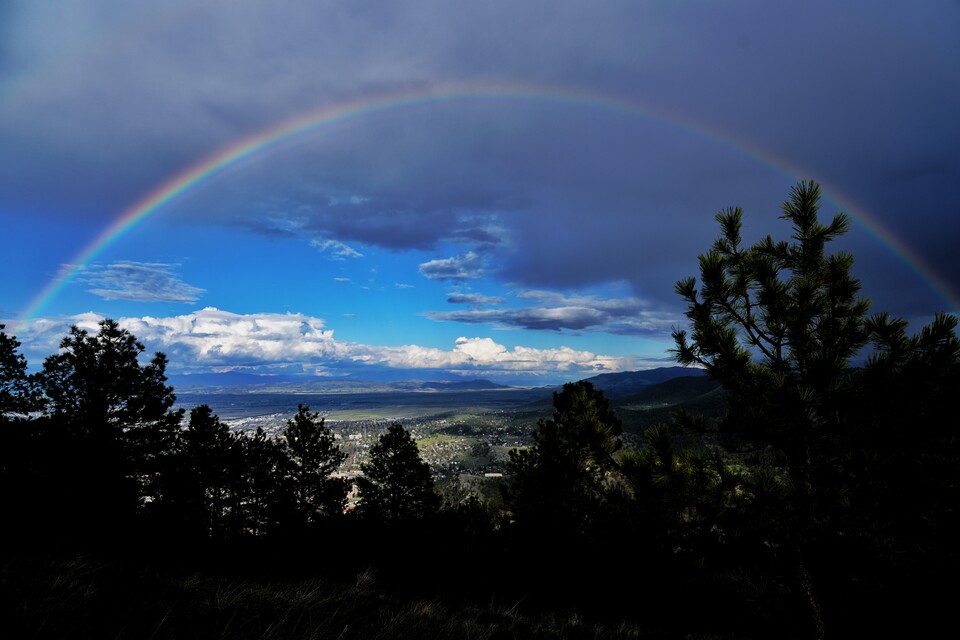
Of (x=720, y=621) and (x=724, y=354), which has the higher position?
(x=724, y=354)

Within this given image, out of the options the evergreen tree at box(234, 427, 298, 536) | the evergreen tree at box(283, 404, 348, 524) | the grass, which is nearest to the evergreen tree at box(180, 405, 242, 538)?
the evergreen tree at box(234, 427, 298, 536)

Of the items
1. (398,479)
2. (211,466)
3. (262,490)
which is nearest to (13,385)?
(211,466)

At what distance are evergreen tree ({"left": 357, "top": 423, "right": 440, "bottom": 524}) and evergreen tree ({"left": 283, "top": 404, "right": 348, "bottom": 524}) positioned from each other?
7.60 ft

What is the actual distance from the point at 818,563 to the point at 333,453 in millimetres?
35997

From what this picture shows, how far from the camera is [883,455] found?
26.0 feet

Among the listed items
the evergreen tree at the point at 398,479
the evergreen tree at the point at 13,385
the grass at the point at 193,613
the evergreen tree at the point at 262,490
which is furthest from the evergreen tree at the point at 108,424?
the grass at the point at 193,613

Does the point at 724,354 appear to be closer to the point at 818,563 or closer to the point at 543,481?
the point at 818,563

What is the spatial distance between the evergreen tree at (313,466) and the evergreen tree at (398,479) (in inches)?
91.2

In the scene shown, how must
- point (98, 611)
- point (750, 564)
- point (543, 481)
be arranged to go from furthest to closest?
1. point (543, 481)
2. point (750, 564)
3. point (98, 611)

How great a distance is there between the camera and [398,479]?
36.2m

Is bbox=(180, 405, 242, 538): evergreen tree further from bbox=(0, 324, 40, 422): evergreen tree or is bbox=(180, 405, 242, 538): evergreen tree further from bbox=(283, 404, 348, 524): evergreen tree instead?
bbox=(0, 324, 40, 422): evergreen tree

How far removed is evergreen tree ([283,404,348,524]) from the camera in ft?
116

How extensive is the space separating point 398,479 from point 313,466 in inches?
298

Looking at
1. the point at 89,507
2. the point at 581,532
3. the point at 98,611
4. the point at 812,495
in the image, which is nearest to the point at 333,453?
the point at 89,507
